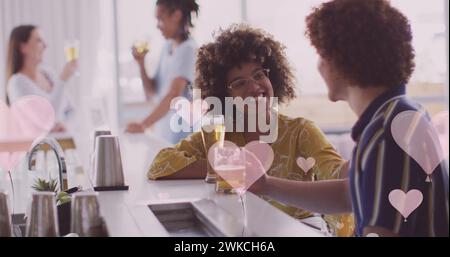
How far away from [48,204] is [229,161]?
400 mm

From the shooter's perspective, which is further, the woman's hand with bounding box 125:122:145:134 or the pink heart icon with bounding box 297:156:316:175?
the woman's hand with bounding box 125:122:145:134

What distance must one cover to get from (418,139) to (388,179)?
0.33 ft

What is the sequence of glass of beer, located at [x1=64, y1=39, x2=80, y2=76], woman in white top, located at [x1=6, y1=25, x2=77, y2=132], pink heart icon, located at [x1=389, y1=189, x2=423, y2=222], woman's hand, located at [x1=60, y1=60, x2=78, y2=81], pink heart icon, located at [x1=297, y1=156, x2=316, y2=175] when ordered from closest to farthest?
pink heart icon, located at [x1=389, y1=189, x2=423, y2=222], pink heart icon, located at [x1=297, y1=156, x2=316, y2=175], woman in white top, located at [x1=6, y1=25, x2=77, y2=132], glass of beer, located at [x1=64, y1=39, x2=80, y2=76], woman's hand, located at [x1=60, y1=60, x2=78, y2=81]

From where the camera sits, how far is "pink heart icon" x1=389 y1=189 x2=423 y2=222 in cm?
88

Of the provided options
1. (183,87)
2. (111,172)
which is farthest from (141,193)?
(183,87)

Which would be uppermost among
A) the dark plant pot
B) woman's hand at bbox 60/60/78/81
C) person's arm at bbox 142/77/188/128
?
woman's hand at bbox 60/60/78/81

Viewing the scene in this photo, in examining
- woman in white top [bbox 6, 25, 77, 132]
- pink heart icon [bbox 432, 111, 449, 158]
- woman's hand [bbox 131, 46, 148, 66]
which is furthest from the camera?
woman in white top [bbox 6, 25, 77, 132]

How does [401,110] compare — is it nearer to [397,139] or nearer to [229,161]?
[397,139]

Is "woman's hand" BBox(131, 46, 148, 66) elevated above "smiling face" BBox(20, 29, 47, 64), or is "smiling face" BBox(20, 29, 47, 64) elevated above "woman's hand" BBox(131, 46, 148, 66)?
"smiling face" BBox(20, 29, 47, 64)

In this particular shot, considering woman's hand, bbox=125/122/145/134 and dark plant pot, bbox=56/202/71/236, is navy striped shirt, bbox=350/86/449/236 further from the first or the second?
woman's hand, bbox=125/122/145/134

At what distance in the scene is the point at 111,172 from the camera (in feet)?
4.49

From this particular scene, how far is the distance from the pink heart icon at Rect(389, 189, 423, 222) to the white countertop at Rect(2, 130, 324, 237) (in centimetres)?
13
